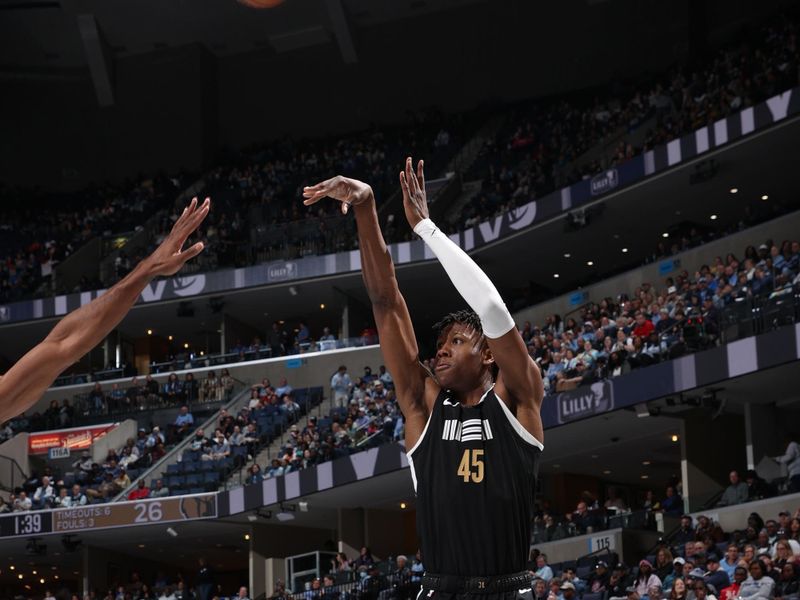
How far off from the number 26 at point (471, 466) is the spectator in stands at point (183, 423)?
32044mm

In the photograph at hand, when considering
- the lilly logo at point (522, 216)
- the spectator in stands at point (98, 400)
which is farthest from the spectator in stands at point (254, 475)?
the lilly logo at point (522, 216)

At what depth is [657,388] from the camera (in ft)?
80.2

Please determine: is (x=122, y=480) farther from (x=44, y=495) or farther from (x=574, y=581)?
(x=574, y=581)

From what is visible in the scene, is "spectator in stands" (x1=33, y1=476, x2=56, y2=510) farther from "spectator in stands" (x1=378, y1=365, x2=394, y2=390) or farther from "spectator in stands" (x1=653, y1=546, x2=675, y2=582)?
"spectator in stands" (x1=653, y1=546, x2=675, y2=582)

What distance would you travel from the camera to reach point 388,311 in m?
5.61

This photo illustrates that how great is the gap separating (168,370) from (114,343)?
18.7 ft

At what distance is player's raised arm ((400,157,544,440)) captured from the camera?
5.09 meters

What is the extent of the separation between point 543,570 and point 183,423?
17.3 metres

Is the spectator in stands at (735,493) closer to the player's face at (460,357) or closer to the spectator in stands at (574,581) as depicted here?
the spectator in stands at (574,581)

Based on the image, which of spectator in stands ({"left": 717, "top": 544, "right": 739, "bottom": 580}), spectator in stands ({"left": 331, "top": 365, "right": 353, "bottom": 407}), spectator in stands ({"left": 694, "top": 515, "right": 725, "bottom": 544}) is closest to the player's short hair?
spectator in stands ({"left": 717, "top": 544, "right": 739, "bottom": 580})

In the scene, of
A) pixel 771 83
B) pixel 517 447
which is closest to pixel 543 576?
pixel 771 83

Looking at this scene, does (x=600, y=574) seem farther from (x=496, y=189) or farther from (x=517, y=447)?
(x=496, y=189)

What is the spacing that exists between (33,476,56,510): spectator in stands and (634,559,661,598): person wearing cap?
66.5 ft

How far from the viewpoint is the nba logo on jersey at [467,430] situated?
524cm
